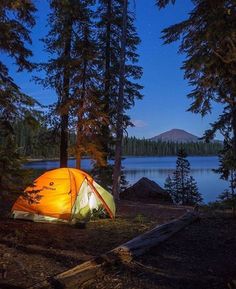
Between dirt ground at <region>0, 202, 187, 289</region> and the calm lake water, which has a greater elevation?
the calm lake water

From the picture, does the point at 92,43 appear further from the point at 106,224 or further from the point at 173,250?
the point at 173,250

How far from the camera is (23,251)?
742 cm

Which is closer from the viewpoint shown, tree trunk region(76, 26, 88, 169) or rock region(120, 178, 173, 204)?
tree trunk region(76, 26, 88, 169)

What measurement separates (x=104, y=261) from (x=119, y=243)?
2173mm

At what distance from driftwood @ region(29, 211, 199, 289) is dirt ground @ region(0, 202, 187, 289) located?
1.75 feet

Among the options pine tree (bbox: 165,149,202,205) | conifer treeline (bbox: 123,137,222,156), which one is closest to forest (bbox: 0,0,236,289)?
pine tree (bbox: 165,149,202,205)

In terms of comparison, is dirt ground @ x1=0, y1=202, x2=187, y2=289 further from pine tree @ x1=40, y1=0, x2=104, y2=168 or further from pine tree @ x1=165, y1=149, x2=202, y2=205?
pine tree @ x1=165, y1=149, x2=202, y2=205

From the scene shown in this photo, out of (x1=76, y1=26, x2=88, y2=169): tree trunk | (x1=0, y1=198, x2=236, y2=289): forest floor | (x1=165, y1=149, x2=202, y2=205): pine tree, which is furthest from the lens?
(x1=165, y1=149, x2=202, y2=205): pine tree

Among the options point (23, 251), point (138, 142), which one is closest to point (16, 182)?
point (23, 251)

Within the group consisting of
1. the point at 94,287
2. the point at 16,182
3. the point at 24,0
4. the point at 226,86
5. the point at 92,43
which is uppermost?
the point at 92,43

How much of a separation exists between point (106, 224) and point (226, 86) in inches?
250

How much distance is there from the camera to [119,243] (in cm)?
852

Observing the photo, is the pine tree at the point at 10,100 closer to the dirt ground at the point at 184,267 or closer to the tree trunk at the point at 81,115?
the dirt ground at the point at 184,267

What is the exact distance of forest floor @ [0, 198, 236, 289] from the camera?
594 cm
